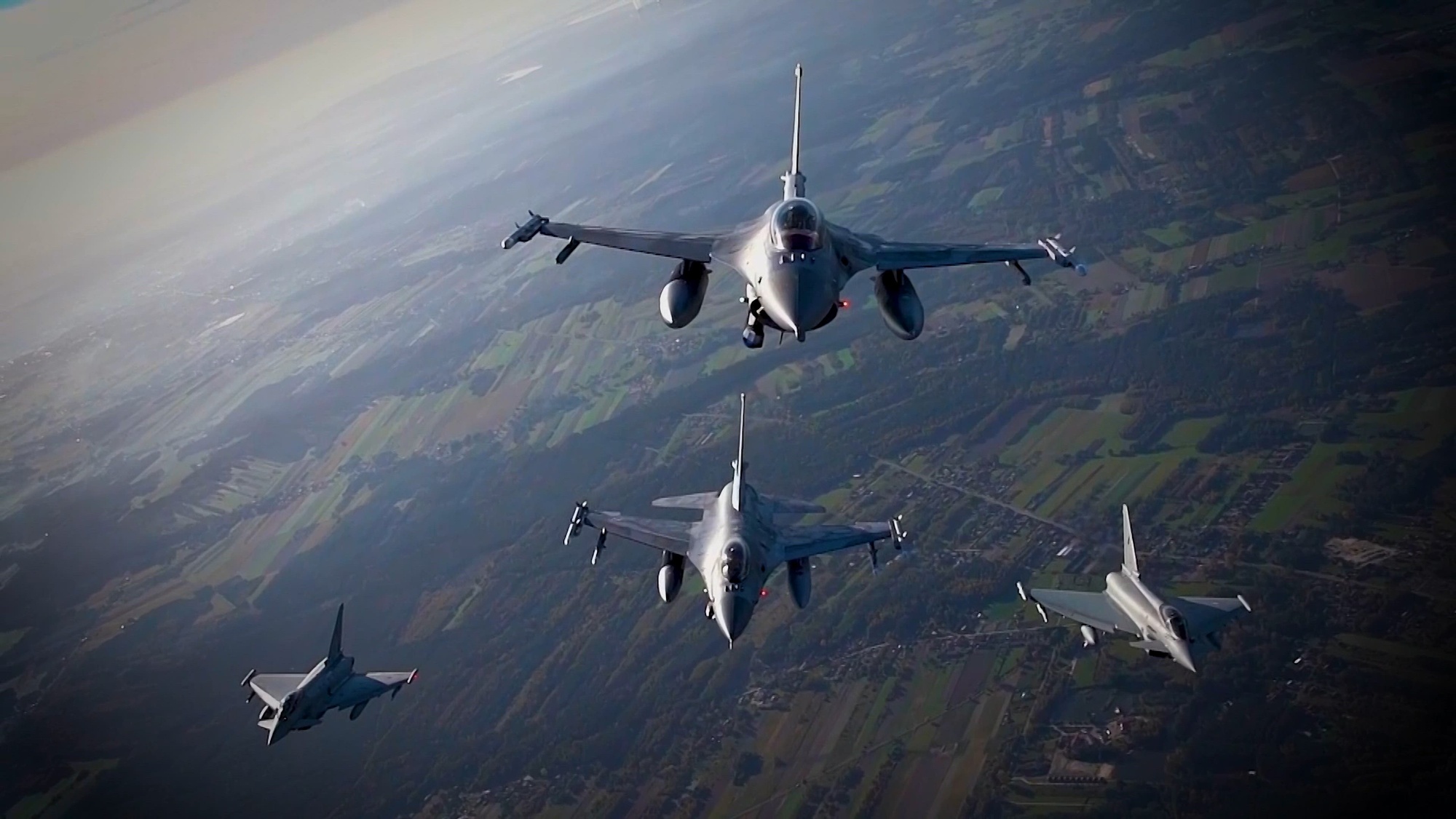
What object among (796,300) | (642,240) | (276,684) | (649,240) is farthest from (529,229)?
(276,684)

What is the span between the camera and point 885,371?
36531mm

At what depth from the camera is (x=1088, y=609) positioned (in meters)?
19.7

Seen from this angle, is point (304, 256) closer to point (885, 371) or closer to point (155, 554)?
point (155, 554)

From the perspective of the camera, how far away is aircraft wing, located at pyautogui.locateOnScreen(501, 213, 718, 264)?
12.3 m

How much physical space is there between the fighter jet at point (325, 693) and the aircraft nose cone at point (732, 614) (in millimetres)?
10182

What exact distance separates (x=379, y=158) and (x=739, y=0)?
175ft

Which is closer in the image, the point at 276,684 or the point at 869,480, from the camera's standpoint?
the point at 276,684

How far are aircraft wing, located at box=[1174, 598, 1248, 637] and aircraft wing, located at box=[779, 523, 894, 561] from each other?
26.0ft

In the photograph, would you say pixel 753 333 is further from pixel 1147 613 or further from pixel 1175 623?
pixel 1147 613

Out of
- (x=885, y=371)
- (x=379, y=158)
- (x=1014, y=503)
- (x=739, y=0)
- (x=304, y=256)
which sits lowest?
(x=1014, y=503)

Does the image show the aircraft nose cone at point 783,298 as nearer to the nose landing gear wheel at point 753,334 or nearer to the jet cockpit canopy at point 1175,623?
the nose landing gear wheel at point 753,334

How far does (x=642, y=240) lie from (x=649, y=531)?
6.74 metres

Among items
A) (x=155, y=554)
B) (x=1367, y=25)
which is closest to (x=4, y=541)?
(x=155, y=554)

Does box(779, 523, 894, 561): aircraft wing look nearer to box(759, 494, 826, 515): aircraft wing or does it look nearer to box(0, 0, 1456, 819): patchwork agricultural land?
box(759, 494, 826, 515): aircraft wing
